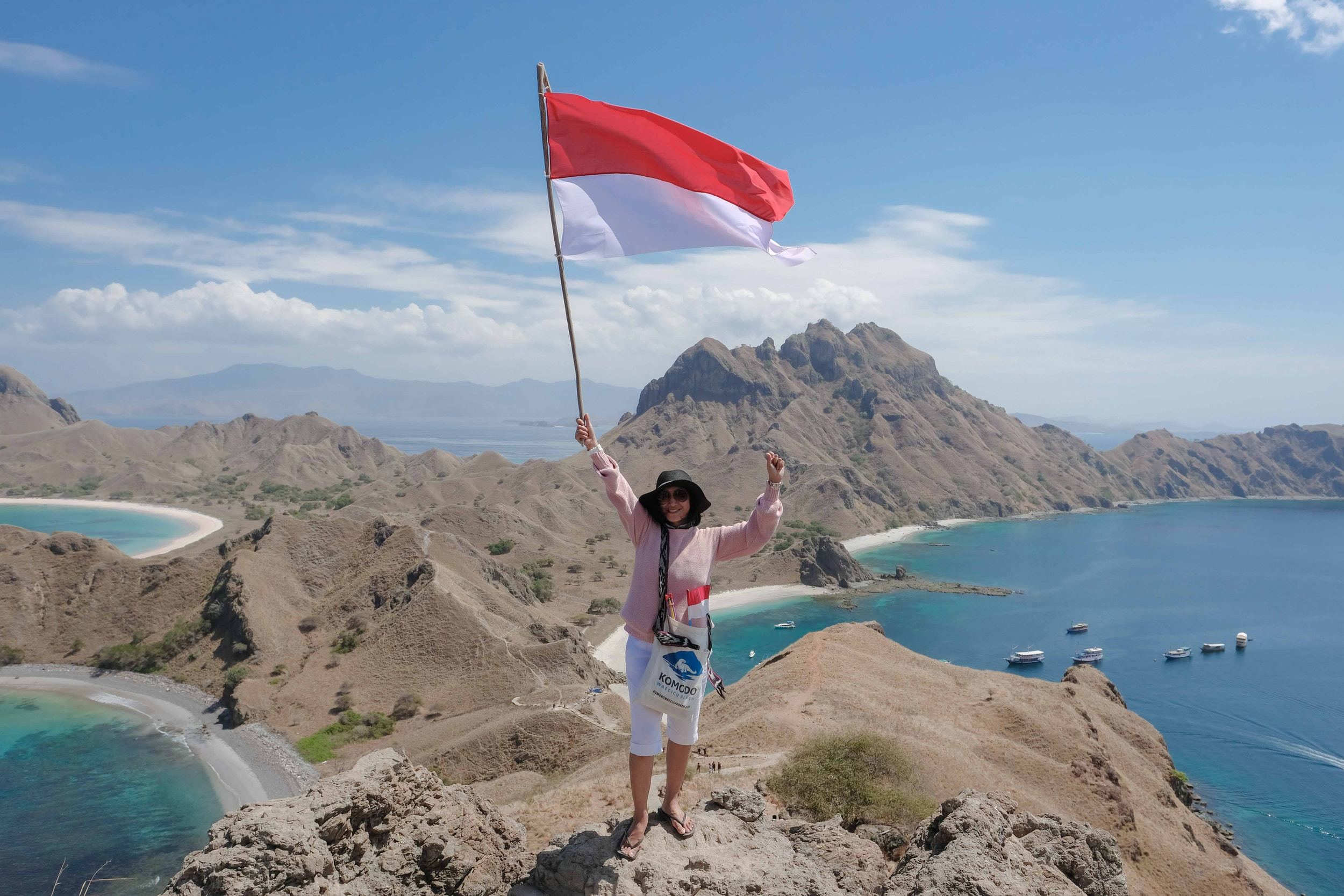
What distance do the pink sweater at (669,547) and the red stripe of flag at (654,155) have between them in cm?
389

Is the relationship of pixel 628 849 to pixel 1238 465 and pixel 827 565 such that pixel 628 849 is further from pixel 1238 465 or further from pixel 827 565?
pixel 1238 465

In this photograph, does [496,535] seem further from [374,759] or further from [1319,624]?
[1319,624]

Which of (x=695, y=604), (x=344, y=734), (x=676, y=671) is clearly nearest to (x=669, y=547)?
(x=695, y=604)

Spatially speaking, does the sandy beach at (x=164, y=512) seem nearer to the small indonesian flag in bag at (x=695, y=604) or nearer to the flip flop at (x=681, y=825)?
the flip flop at (x=681, y=825)

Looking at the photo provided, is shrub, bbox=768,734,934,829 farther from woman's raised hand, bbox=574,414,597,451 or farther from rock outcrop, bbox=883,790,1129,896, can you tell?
woman's raised hand, bbox=574,414,597,451

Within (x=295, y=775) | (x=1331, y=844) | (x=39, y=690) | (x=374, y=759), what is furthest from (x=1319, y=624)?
(x=39, y=690)

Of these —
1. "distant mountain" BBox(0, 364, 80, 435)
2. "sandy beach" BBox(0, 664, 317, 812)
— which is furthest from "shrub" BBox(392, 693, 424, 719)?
"distant mountain" BBox(0, 364, 80, 435)

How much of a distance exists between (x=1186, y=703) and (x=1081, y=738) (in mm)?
36048

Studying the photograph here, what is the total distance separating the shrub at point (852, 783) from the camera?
12914 mm

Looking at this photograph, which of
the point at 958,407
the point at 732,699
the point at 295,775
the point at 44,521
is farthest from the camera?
the point at 958,407

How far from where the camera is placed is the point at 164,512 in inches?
4540

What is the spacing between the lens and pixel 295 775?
29.4m

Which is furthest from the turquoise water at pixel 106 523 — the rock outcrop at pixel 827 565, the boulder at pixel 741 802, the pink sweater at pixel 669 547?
the pink sweater at pixel 669 547

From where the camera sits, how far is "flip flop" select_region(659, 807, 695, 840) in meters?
6.81
